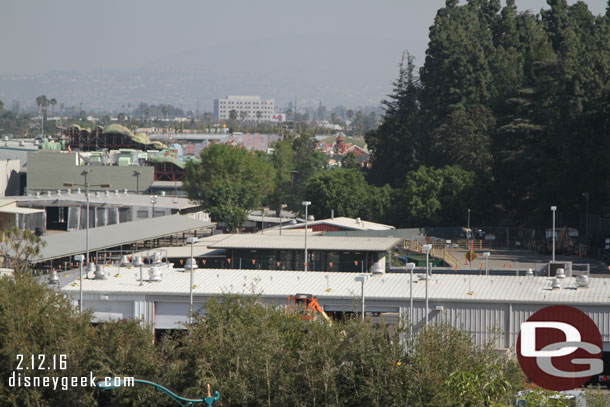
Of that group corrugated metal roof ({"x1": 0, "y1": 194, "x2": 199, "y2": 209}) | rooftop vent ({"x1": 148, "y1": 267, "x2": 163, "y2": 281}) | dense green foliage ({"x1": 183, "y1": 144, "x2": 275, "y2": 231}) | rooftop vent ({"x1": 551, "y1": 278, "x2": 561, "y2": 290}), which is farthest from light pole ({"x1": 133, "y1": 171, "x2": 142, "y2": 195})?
rooftop vent ({"x1": 551, "y1": 278, "x2": 561, "y2": 290})

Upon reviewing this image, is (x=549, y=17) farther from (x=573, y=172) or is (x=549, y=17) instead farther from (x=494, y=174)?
(x=573, y=172)

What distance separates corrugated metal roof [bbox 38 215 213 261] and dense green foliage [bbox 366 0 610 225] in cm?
2246

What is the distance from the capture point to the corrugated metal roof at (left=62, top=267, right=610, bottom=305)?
40156mm

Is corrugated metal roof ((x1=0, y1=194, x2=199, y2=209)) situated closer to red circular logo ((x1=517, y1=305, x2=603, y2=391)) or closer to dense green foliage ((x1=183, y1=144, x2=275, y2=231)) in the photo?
dense green foliage ((x1=183, y1=144, x2=275, y2=231))

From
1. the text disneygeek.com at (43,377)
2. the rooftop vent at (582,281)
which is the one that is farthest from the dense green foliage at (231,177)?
the text disneygeek.com at (43,377)

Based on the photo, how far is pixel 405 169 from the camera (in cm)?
11512

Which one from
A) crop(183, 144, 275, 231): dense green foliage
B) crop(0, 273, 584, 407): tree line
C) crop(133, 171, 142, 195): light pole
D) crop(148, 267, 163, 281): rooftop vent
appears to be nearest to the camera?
crop(0, 273, 584, 407): tree line

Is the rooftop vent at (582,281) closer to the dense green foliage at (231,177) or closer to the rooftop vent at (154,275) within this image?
the rooftop vent at (154,275)

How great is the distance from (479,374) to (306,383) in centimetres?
436

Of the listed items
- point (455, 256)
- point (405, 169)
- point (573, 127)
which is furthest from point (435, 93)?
point (455, 256)

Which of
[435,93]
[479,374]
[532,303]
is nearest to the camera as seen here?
→ [479,374]

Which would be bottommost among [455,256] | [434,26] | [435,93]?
[455,256]

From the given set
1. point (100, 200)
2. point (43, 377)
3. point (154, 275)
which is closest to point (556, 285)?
point (154, 275)

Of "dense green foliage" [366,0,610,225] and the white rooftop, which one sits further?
the white rooftop
